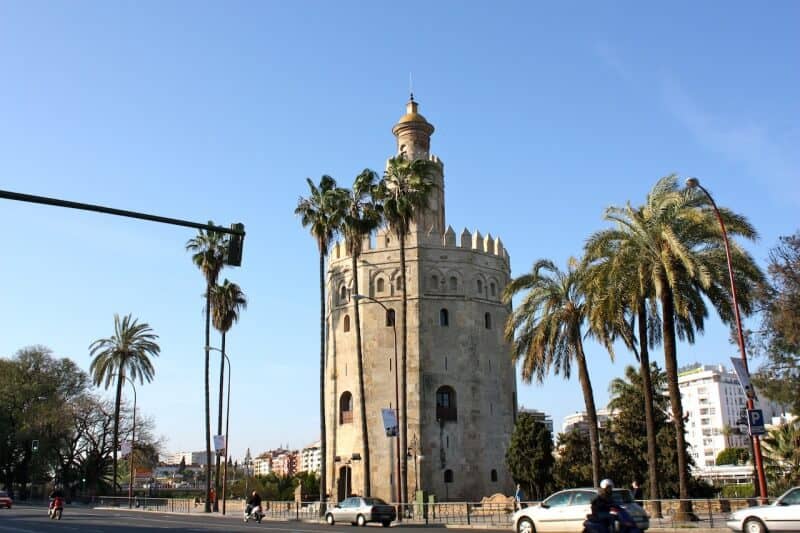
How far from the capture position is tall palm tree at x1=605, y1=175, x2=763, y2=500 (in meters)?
→ 23.4

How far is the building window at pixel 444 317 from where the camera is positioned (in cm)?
4691

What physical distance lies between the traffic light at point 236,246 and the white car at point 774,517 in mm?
12139

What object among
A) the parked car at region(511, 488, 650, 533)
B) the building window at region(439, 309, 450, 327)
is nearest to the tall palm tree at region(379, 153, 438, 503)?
the building window at region(439, 309, 450, 327)

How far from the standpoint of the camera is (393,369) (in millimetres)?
45938

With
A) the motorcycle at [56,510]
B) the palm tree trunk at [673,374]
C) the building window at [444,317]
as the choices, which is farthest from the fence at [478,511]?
the building window at [444,317]

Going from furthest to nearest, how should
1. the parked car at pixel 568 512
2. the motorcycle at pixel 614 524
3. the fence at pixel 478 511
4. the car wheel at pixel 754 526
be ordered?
1. the fence at pixel 478 511
2. the parked car at pixel 568 512
3. the car wheel at pixel 754 526
4. the motorcycle at pixel 614 524

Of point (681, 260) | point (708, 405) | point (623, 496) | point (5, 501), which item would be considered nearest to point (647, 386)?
point (681, 260)

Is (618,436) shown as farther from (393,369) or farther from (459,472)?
(393,369)

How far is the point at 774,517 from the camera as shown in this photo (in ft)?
52.4

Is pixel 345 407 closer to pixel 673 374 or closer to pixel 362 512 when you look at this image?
pixel 362 512

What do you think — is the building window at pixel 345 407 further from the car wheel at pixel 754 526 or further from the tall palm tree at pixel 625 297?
the car wheel at pixel 754 526

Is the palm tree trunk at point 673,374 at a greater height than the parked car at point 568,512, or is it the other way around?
the palm tree trunk at point 673,374

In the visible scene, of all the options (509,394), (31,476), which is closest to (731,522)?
(509,394)

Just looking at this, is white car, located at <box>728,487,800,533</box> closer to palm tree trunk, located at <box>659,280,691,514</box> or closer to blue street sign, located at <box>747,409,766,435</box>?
blue street sign, located at <box>747,409,766,435</box>
